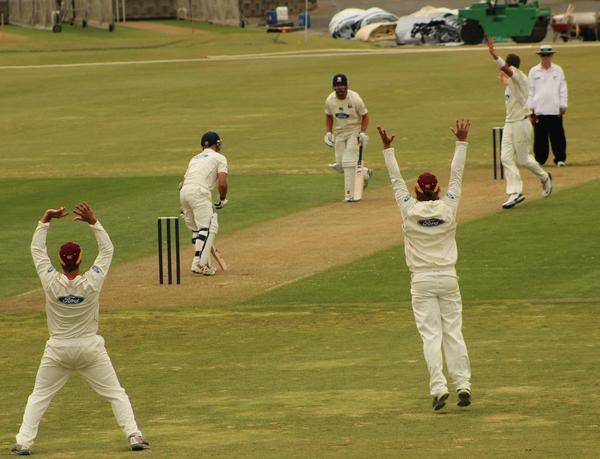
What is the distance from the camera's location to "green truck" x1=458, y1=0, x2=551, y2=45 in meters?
72.7

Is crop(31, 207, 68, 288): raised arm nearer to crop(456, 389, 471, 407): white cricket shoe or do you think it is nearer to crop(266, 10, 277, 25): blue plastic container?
crop(456, 389, 471, 407): white cricket shoe

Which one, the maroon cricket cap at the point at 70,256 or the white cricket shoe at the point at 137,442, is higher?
the maroon cricket cap at the point at 70,256

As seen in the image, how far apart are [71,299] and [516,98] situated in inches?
553

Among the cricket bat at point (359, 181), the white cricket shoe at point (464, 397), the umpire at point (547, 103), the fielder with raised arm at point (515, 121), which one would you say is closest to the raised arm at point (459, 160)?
the white cricket shoe at point (464, 397)

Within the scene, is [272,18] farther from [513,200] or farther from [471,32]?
[513,200]

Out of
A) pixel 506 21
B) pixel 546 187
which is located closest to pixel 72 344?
pixel 546 187

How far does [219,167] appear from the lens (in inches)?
829

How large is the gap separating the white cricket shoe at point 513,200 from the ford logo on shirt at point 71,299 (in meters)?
14.5

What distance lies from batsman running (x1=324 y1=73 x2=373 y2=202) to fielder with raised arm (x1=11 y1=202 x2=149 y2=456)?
1489cm

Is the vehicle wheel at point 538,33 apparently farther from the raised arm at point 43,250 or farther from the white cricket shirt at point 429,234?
the raised arm at point 43,250

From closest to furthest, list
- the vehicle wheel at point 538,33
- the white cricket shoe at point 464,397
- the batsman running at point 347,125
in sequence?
the white cricket shoe at point 464,397 → the batsman running at point 347,125 → the vehicle wheel at point 538,33

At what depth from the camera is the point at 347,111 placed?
27.0 m

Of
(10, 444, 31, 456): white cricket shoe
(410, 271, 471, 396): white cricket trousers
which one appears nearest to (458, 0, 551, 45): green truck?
(410, 271, 471, 396): white cricket trousers

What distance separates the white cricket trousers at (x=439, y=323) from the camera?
13070mm
